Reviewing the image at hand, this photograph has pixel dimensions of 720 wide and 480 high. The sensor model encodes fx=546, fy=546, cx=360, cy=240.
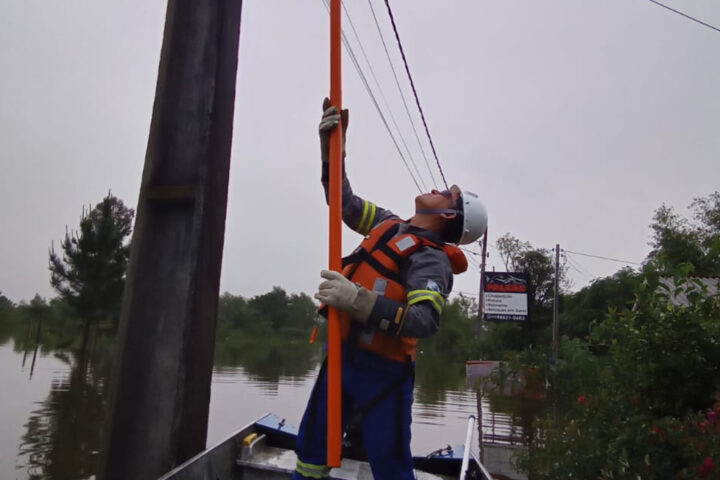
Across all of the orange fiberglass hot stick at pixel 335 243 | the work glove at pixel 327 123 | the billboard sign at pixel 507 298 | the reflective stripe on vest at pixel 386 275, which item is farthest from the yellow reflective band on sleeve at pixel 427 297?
the billboard sign at pixel 507 298

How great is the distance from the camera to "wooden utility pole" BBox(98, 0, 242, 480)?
2834mm

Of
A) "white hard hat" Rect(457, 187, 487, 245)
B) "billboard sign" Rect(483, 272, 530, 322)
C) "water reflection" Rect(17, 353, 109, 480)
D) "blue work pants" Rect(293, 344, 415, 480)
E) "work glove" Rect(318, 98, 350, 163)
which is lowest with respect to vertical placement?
"water reflection" Rect(17, 353, 109, 480)

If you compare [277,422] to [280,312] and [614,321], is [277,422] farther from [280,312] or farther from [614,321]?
[280,312]

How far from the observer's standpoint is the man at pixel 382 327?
2402 mm

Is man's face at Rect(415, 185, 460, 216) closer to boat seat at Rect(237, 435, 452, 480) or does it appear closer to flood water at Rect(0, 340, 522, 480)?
boat seat at Rect(237, 435, 452, 480)

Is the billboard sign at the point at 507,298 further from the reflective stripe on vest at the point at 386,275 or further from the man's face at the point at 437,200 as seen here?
the reflective stripe on vest at the point at 386,275

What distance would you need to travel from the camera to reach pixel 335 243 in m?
2.52

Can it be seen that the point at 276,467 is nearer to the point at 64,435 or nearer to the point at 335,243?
the point at 335,243

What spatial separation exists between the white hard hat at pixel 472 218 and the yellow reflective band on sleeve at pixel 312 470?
140 cm

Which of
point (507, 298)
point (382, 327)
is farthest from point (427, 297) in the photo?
point (507, 298)

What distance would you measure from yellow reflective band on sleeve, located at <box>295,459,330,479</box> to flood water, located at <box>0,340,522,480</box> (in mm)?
7336

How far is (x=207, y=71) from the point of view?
126 inches

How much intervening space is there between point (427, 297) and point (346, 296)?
0.37m

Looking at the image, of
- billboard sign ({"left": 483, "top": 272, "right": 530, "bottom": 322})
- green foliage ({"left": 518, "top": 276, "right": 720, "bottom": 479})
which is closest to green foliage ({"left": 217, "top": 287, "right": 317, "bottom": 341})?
billboard sign ({"left": 483, "top": 272, "right": 530, "bottom": 322})
